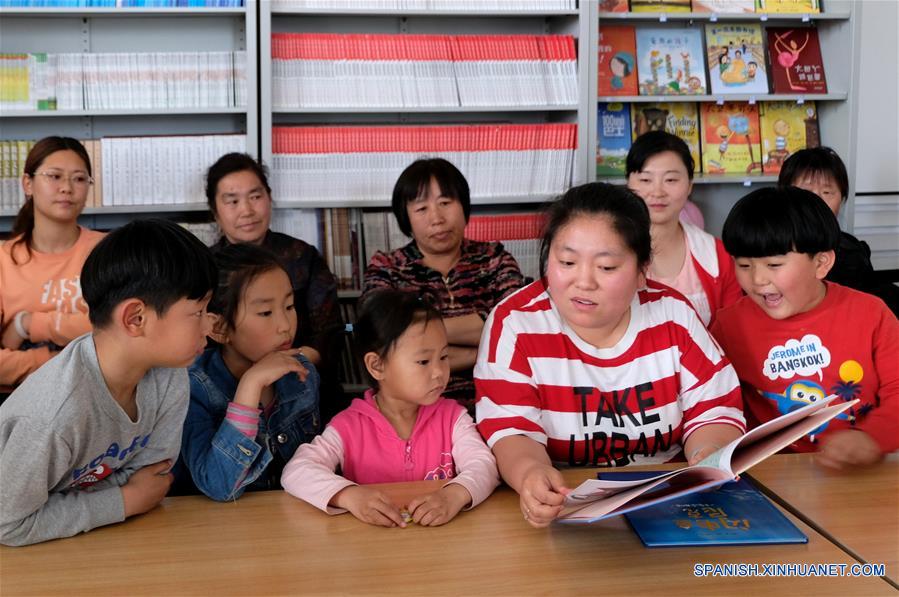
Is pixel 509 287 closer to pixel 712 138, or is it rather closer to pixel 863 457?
pixel 863 457

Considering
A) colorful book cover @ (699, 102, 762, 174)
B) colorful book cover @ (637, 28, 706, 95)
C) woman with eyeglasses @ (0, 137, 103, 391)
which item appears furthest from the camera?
colorful book cover @ (699, 102, 762, 174)

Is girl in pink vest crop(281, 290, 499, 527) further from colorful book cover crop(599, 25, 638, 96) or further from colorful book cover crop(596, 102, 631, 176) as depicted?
colorful book cover crop(599, 25, 638, 96)

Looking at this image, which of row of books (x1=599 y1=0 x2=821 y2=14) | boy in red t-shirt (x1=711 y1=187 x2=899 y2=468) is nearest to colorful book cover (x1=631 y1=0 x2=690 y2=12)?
row of books (x1=599 y1=0 x2=821 y2=14)

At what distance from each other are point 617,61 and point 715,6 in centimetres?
51

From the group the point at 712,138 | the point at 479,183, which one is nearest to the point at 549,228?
the point at 479,183

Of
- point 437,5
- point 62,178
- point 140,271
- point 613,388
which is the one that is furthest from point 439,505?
point 437,5

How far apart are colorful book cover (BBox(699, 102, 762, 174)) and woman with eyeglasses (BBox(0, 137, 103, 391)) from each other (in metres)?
2.68

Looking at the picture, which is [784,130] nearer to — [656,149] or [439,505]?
[656,149]

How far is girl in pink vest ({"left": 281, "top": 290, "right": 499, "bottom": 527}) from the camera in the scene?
1.83 m

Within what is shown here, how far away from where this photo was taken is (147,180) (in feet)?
12.0

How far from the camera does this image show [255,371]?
5.65ft

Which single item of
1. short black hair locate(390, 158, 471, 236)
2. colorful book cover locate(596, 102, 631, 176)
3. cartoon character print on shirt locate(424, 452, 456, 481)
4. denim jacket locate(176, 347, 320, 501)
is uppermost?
colorful book cover locate(596, 102, 631, 176)

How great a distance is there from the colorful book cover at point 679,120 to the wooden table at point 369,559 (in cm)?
302
